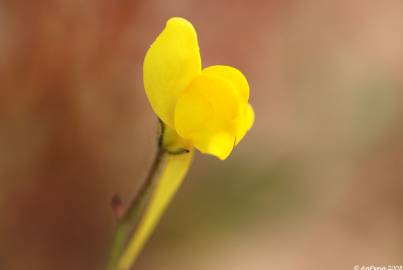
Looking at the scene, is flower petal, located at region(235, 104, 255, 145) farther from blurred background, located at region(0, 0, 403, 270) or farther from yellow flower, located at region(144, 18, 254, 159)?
blurred background, located at region(0, 0, 403, 270)

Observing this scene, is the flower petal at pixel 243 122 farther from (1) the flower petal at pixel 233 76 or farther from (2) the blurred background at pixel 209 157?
(2) the blurred background at pixel 209 157

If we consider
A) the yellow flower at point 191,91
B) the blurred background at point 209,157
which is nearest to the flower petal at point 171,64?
the yellow flower at point 191,91

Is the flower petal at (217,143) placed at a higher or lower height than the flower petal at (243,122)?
lower

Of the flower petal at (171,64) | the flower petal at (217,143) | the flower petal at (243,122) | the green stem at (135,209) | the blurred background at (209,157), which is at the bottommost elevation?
the blurred background at (209,157)

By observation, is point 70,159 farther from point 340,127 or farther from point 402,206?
point 402,206

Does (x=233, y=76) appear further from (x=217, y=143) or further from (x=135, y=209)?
(x=135, y=209)

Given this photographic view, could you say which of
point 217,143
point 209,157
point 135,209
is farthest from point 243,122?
point 209,157

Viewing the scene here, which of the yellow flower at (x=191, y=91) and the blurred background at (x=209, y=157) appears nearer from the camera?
the yellow flower at (x=191, y=91)
